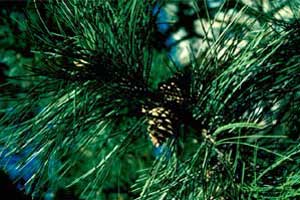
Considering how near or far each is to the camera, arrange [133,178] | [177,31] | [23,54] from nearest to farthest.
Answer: [133,178] → [177,31] → [23,54]

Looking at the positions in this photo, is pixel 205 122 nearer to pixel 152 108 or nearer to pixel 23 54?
pixel 152 108

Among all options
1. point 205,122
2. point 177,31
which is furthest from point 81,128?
point 177,31

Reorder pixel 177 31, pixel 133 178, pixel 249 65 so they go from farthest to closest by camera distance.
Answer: pixel 177 31 → pixel 133 178 → pixel 249 65

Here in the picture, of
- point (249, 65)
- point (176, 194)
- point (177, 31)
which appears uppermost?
point (177, 31)

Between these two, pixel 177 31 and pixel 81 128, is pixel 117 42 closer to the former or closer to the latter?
pixel 81 128

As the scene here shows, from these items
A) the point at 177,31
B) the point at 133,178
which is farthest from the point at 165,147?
the point at 177,31

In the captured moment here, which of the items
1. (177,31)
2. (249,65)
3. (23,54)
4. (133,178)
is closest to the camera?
(249,65)

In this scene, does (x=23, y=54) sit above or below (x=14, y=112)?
above

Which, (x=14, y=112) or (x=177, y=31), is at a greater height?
(x=177, y=31)

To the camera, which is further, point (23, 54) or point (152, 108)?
point (23, 54)
